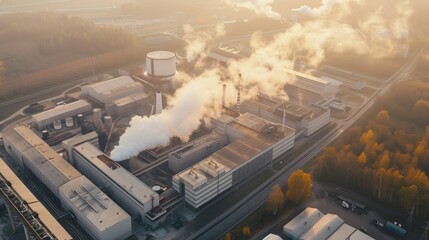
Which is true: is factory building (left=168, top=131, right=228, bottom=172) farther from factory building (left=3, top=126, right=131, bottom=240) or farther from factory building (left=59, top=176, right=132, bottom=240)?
factory building (left=3, top=126, right=131, bottom=240)

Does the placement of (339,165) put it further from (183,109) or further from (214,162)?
(183,109)

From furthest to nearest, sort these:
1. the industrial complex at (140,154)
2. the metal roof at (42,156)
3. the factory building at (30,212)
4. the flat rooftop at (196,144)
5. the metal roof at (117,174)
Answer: the flat rooftop at (196,144)
the metal roof at (42,156)
the metal roof at (117,174)
the industrial complex at (140,154)
the factory building at (30,212)

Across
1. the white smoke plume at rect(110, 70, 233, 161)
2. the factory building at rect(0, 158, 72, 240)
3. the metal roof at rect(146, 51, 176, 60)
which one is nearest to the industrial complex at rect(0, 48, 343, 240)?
the factory building at rect(0, 158, 72, 240)

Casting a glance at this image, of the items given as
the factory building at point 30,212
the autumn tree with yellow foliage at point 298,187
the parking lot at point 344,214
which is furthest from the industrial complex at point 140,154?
the autumn tree with yellow foliage at point 298,187

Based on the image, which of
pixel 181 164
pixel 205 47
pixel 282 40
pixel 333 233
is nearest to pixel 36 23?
pixel 205 47

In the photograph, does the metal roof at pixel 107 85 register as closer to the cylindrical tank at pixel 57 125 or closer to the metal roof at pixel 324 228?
the cylindrical tank at pixel 57 125

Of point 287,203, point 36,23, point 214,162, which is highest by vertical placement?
point 36,23
